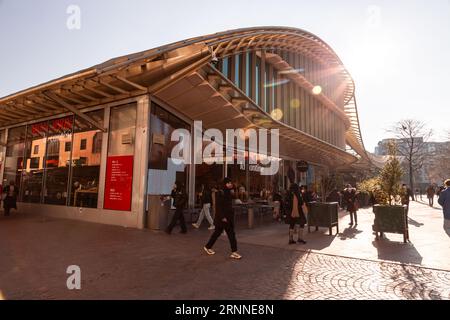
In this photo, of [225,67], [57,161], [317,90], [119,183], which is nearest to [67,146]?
[57,161]

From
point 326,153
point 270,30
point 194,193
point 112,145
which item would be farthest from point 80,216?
point 326,153

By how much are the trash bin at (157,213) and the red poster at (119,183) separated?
0.90m

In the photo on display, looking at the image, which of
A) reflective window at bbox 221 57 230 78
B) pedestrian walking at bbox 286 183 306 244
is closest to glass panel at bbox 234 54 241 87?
reflective window at bbox 221 57 230 78

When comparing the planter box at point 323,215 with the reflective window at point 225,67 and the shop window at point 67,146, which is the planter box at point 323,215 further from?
the shop window at point 67,146

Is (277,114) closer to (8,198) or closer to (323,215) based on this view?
(323,215)

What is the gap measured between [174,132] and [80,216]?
5133mm

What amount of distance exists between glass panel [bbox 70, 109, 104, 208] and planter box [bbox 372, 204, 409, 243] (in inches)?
394

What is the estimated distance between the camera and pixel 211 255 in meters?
6.48

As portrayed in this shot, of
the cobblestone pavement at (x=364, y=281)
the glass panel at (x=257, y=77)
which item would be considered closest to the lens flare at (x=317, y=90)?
the glass panel at (x=257, y=77)

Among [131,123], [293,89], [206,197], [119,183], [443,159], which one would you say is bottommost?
[206,197]

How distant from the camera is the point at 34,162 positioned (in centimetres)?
1516

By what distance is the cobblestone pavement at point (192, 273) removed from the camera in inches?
163

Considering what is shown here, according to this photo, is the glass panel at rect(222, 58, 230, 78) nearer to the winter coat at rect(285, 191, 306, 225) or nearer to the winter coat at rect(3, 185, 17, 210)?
the winter coat at rect(285, 191, 306, 225)

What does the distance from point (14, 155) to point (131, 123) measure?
10344mm
